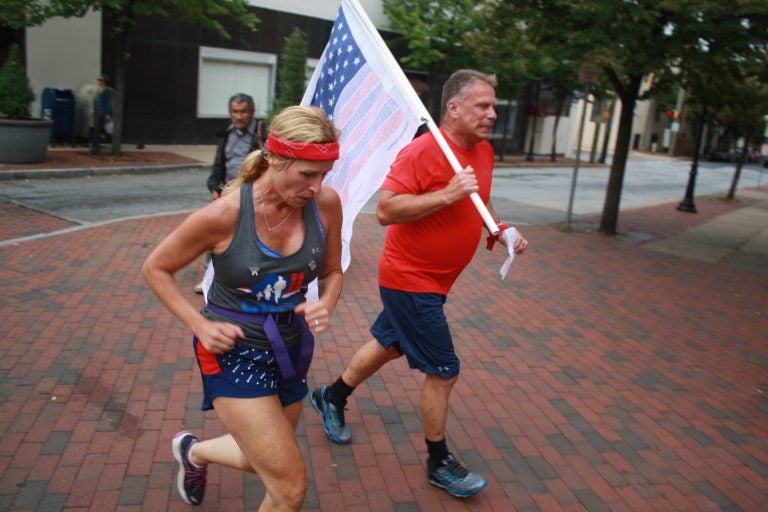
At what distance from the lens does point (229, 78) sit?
20.6 meters

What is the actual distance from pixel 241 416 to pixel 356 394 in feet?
7.21

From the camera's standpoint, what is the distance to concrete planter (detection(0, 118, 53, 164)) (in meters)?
12.5

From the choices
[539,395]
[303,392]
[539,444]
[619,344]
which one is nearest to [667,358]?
[619,344]

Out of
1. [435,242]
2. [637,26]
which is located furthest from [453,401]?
[637,26]

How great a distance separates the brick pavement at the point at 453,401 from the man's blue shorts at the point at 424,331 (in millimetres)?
679

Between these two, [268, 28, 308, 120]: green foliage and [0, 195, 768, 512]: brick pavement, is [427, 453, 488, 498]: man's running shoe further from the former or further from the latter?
[268, 28, 308, 120]: green foliage

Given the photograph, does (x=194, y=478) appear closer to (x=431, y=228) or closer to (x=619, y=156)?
(x=431, y=228)

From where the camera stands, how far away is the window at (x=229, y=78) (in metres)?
19.8

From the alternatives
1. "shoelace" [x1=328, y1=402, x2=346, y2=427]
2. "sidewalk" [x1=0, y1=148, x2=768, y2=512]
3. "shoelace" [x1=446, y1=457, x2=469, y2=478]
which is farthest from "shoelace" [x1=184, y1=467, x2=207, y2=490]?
"shoelace" [x1=446, y1=457, x2=469, y2=478]

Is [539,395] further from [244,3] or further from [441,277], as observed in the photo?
[244,3]

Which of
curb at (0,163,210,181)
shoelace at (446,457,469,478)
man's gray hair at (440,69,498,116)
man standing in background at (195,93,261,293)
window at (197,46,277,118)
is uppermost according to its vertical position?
window at (197,46,277,118)

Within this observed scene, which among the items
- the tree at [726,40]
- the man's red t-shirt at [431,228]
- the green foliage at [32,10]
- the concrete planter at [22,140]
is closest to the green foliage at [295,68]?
the green foliage at [32,10]

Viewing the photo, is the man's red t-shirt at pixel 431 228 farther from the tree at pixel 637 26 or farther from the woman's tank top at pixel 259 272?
the tree at pixel 637 26

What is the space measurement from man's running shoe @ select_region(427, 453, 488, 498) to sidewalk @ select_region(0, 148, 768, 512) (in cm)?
6
